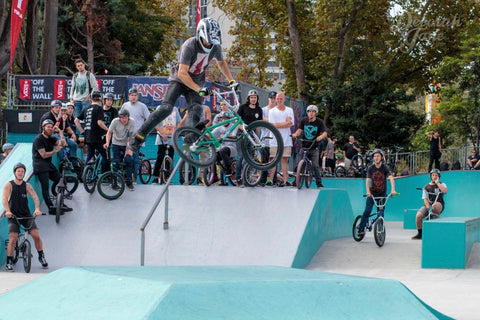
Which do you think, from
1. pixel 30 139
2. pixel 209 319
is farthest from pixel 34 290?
pixel 30 139

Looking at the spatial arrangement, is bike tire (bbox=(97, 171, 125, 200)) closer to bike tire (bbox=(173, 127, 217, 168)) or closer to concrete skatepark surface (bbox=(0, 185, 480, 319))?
concrete skatepark surface (bbox=(0, 185, 480, 319))

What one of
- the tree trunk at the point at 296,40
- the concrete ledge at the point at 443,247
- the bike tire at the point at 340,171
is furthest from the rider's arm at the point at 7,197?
the tree trunk at the point at 296,40

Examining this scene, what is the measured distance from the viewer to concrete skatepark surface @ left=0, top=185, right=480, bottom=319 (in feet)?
40.4

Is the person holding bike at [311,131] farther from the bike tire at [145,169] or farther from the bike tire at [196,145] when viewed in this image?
the bike tire at [145,169]

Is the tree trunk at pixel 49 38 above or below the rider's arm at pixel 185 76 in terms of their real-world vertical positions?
above

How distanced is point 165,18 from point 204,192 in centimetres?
2515

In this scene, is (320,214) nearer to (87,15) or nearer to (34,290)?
(34,290)

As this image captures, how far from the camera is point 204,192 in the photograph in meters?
13.8

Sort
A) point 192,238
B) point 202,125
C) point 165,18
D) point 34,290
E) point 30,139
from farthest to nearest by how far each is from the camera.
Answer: point 165,18
point 30,139
point 192,238
point 202,125
point 34,290

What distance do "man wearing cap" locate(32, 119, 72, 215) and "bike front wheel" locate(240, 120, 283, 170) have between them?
4310mm

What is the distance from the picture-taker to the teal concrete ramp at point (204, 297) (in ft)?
17.9

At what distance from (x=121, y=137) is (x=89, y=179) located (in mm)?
1090

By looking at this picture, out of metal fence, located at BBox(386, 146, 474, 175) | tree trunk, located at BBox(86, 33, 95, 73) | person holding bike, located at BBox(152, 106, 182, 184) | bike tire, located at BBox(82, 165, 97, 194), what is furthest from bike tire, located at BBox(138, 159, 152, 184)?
tree trunk, located at BBox(86, 33, 95, 73)

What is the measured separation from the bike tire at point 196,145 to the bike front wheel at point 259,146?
0.46m
